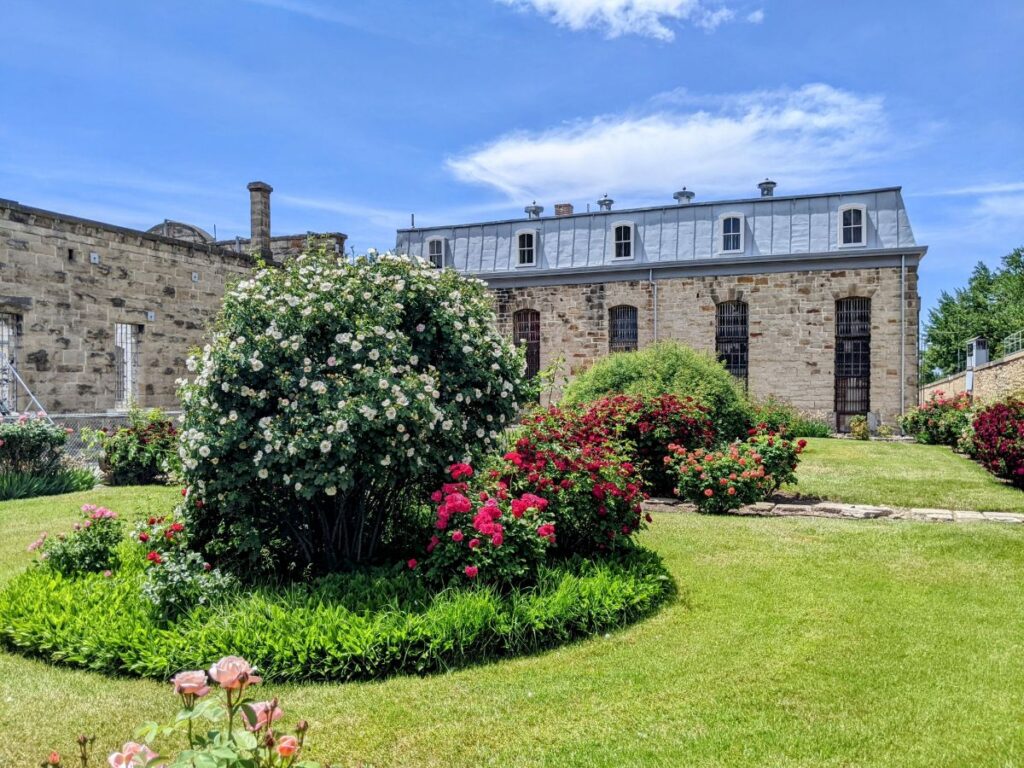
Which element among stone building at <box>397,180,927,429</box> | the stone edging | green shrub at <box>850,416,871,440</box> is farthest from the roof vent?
Result: the stone edging

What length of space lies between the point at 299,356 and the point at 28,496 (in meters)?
7.87

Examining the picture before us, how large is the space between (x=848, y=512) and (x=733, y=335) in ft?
52.4

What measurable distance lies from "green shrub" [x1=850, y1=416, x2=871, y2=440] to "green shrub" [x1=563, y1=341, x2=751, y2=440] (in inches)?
342

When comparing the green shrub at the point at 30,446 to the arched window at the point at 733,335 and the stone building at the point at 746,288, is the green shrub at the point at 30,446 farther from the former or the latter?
the arched window at the point at 733,335

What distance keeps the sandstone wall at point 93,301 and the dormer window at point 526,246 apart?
10823mm

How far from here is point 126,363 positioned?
18.3 m

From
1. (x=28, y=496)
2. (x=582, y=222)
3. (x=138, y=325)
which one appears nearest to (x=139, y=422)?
(x=28, y=496)

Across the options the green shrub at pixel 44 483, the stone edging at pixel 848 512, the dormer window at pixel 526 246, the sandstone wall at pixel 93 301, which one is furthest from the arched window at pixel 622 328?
the green shrub at pixel 44 483

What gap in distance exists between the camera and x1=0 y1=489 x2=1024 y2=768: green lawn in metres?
3.51

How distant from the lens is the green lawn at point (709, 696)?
351 centimetres

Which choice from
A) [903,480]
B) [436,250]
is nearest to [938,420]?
[903,480]

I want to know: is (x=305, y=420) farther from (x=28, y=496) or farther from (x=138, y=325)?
(x=138, y=325)

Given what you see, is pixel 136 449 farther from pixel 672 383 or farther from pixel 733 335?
pixel 733 335

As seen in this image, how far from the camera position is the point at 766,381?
24.0 metres
